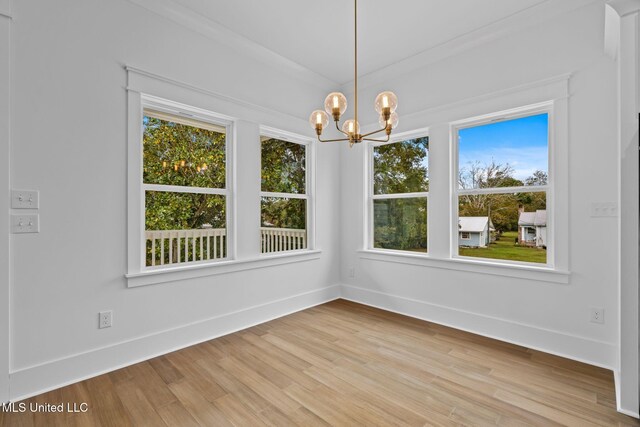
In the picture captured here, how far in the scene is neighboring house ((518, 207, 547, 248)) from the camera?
2846 mm

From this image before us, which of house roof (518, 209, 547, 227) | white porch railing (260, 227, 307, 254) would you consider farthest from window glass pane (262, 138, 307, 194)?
house roof (518, 209, 547, 227)

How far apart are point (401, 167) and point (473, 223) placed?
108 cm

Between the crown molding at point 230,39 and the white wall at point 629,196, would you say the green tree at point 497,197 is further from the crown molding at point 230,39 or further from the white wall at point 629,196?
the crown molding at point 230,39

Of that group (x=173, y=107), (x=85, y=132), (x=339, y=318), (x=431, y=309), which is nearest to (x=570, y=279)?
(x=431, y=309)

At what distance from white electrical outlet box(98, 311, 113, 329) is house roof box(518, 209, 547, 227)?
3.65m

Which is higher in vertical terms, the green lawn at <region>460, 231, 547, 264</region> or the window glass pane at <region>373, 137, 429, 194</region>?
the window glass pane at <region>373, 137, 429, 194</region>

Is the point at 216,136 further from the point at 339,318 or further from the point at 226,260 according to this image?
the point at 339,318

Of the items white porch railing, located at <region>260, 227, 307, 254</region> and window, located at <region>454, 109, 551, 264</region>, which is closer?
window, located at <region>454, 109, 551, 264</region>

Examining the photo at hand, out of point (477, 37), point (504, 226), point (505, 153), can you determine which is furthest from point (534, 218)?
point (477, 37)

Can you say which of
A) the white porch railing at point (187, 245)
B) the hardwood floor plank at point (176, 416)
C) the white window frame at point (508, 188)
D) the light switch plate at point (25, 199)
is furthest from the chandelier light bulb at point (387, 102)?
the light switch plate at point (25, 199)

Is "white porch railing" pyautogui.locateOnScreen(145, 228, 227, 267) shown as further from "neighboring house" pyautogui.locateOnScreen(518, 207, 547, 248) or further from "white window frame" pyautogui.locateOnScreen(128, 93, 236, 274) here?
"neighboring house" pyautogui.locateOnScreen(518, 207, 547, 248)

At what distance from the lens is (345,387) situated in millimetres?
2143

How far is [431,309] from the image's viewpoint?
11.3 ft

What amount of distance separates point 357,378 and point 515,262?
75.1 inches
